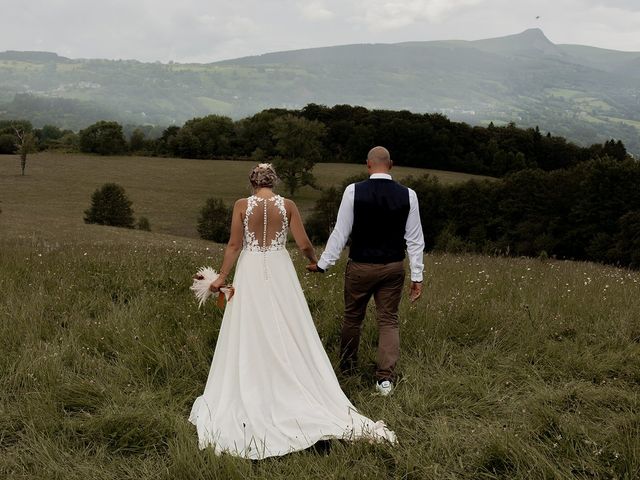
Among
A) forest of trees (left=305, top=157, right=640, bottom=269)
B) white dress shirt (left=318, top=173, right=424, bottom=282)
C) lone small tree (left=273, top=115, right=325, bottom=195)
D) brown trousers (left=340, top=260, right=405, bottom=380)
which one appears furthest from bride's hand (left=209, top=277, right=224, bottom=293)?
lone small tree (left=273, top=115, right=325, bottom=195)

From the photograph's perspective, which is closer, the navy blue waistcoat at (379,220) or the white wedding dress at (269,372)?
the white wedding dress at (269,372)

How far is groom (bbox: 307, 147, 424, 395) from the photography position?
18.9ft

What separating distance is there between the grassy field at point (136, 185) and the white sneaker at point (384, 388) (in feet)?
161

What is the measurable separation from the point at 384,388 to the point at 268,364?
1.28m

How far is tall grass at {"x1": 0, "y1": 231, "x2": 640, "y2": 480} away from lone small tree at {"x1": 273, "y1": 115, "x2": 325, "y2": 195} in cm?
7442

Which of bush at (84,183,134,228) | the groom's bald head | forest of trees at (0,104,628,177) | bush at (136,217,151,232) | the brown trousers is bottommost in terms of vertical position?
bush at (136,217,151,232)

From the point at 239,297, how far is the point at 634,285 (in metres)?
7.18

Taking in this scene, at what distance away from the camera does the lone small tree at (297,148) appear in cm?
8300

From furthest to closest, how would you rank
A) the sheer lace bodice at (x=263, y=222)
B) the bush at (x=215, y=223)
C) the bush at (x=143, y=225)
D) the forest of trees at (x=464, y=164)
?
the bush at (x=215, y=223), the bush at (x=143, y=225), the forest of trees at (x=464, y=164), the sheer lace bodice at (x=263, y=222)

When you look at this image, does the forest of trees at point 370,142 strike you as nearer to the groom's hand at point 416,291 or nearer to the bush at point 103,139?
the bush at point 103,139

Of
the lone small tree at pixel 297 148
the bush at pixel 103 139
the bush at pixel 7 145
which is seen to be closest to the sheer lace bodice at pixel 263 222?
the lone small tree at pixel 297 148

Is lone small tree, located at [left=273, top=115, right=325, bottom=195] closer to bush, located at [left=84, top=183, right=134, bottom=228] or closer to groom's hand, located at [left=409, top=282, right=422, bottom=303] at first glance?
Answer: bush, located at [left=84, top=183, right=134, bottom=228]

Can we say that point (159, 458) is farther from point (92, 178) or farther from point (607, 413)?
point (92, 178)

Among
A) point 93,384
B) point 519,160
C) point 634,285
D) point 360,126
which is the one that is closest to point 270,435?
point 93,384
